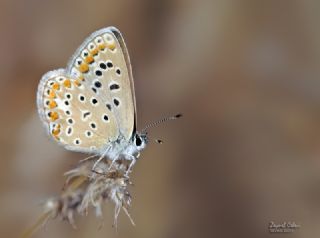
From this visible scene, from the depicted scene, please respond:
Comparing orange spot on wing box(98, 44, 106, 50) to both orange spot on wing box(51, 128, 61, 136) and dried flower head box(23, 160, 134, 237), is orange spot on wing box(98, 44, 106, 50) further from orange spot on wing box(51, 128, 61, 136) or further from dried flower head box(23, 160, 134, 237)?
dried flower head box(23, 160, 134, 237)

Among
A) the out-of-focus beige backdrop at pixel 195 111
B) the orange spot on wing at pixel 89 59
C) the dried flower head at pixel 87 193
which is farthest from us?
the out-of-focus beige backdrop at pixel 195 111

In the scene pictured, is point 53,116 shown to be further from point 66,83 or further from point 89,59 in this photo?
point 89,59

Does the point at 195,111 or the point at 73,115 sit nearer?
the point at 73,115

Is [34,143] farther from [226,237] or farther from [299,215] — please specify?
[299,215]

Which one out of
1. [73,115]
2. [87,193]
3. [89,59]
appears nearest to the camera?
[87,193]

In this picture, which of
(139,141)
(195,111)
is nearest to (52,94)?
(139,141)

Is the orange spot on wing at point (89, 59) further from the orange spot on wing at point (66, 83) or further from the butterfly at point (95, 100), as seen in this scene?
the orange spot on wing at point (66, 83)

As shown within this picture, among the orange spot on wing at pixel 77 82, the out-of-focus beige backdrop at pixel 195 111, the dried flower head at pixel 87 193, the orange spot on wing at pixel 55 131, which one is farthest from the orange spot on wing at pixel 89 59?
the out-of-focus beige backdrop at pixel 195 111

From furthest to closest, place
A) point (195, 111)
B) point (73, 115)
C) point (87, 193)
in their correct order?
point (195, 111)
point (73, 115)
point (87, 193)
